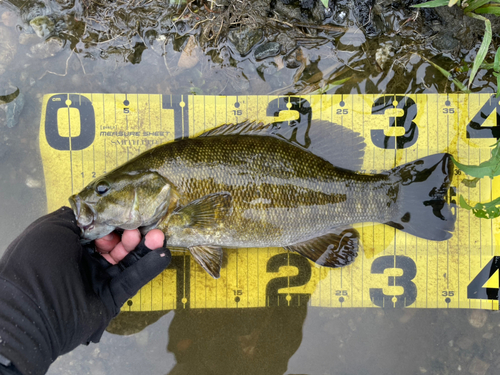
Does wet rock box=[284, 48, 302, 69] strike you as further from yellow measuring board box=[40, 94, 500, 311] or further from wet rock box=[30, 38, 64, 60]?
wet rock box=[30, 38, 64, 60]

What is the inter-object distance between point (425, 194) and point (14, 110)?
11.7 feet

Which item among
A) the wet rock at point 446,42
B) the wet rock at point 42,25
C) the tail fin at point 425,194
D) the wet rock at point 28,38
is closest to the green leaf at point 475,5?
the wet rock at point 446,42

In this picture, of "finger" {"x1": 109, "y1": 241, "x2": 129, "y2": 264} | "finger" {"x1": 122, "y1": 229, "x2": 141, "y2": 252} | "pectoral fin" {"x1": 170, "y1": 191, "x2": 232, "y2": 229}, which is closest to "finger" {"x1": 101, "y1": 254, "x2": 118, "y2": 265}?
"finger" {"x1": 109, "y1": 241, "x2": 129, "y2": 264}

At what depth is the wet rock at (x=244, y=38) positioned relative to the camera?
2.72 metres

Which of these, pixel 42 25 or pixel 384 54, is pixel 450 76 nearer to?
pixel 384 54

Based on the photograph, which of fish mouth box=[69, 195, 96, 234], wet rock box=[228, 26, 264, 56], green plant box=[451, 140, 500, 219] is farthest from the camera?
wet rock box=[228, 26, 264, 56]

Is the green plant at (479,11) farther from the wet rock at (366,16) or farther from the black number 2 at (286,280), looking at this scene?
the black number 2 at (286,280)

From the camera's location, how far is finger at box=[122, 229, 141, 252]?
244 cm

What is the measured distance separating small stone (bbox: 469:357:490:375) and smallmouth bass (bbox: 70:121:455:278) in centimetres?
121

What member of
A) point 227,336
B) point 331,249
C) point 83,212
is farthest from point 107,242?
point 331,249

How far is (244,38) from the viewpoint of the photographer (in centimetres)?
273

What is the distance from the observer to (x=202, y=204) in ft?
7.77

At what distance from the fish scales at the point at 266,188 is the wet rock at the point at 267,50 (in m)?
0.76

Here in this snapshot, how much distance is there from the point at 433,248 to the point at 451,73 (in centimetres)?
155
